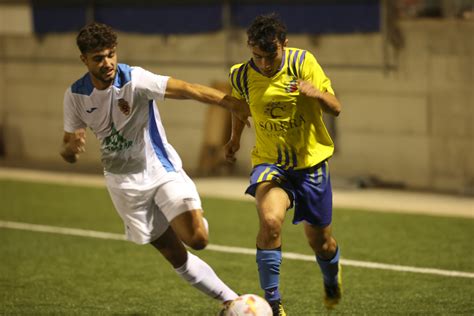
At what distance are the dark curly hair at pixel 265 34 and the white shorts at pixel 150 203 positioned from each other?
1056mm

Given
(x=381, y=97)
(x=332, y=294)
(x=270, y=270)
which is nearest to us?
(x=270, y=270)

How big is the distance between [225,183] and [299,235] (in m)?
4.18

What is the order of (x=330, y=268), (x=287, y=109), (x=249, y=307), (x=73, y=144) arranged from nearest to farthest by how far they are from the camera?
1. (x=249, y=307)
2. (x=73, y=144)
3. (x=287, y=109)
4. (x=330, y=268)

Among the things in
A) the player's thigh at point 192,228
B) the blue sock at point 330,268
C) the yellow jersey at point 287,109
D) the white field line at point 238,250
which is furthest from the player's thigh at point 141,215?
the white field line at point 238,250

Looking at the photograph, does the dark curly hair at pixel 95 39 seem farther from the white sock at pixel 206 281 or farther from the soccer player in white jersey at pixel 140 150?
the white sock at pixel 206 281

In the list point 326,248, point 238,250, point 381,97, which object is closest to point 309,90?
point 326,248

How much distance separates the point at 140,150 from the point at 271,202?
973mm

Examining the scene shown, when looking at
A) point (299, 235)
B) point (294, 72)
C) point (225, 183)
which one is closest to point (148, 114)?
point (294, 72)

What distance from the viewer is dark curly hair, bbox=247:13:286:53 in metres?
6.84

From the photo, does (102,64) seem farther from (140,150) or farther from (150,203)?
(150,203)

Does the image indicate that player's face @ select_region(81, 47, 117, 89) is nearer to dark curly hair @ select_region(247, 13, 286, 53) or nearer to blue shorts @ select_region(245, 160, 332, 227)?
dark curly hair @ select_region(247, 13, 286, 53)

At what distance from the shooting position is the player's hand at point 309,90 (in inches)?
263

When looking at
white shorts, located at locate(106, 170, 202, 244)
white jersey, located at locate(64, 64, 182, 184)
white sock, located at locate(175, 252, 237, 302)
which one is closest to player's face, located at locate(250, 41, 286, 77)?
white jersey, located at locate(64, 64, 182, 184)

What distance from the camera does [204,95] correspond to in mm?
6691
